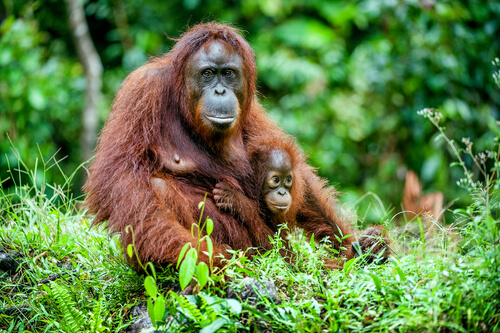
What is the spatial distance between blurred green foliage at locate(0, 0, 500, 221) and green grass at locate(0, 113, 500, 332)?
2715 millimetres

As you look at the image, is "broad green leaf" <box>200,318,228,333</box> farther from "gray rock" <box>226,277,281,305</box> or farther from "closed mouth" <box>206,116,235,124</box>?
"closed mouth" <box>206,116,235,124</box>

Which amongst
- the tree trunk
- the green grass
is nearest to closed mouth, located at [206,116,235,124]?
the green grass

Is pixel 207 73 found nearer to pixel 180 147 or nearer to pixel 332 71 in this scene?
pixel 180 147

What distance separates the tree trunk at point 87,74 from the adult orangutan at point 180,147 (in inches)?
146

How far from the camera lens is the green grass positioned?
2.31 meters

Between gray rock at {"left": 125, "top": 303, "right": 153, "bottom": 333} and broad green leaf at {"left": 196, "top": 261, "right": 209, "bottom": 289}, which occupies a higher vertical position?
broad green leaf at {"left": 196, "top": 261, "right": 209, "bottom": 289}

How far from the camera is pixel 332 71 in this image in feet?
25.2

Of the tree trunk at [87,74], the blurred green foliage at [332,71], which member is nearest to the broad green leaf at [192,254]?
the blurred green foliage at [332,71]

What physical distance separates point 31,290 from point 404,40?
219 inches

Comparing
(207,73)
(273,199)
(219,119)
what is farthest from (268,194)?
(207,73)

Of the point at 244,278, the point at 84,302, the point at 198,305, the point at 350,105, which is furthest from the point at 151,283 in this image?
the point at 350,105

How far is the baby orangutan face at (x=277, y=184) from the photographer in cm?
337

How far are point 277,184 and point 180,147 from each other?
2.31 ft

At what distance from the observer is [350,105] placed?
26.4 feet
